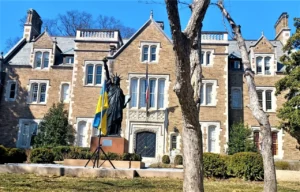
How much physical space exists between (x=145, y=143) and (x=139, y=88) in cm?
449

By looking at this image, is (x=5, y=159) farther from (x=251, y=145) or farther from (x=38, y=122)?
(x=251, y=145)

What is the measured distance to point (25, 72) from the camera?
93.6 ft

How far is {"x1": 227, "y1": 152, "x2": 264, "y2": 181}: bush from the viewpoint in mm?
12805

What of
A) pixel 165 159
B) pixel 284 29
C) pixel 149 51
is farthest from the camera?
pixel 284 29

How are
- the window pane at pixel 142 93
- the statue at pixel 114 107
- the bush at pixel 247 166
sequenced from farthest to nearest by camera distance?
the window pane at pixel 142 93 < the statue at pixel 114 107 < the bush at pixel 247 166

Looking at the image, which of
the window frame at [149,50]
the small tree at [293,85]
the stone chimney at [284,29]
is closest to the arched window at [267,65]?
the stone chimney at [284,29]

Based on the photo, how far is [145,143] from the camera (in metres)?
25.7

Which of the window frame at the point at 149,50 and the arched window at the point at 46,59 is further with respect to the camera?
the arched window at the point at 46,59

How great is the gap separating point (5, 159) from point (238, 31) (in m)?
11.9

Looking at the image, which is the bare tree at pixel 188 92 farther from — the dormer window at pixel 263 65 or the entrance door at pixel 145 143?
the dormer window at pixel 263 65

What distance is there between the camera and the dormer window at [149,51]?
88.2 feet

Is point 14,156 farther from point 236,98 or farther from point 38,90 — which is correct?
point 236,98

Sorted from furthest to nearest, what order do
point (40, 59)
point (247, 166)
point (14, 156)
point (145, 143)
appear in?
point (40, 59)
point (145, 143)
point (14, 156)
point (247, 166)

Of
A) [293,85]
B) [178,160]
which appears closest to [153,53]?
[178,160]
